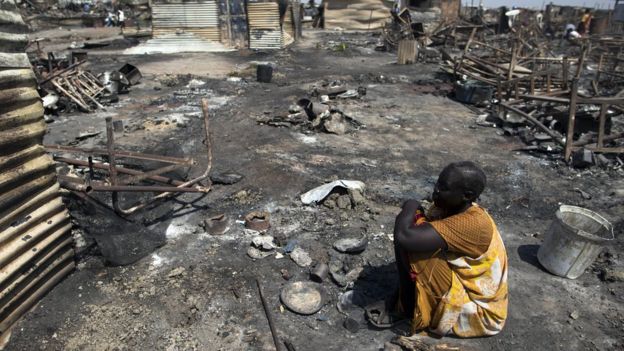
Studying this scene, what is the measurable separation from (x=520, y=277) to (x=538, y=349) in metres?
0.92

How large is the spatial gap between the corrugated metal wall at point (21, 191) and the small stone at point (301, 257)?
81.6 inches

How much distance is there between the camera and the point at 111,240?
12.3 ft

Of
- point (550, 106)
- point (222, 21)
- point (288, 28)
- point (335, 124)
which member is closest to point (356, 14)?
point (288, 28)

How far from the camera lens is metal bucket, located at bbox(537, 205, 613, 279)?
3.47 meters

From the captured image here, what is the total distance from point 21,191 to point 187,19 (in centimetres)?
1640

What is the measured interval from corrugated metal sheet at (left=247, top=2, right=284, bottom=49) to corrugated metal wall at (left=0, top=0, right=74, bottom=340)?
1570 centimetres

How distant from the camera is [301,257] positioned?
391 centimetres

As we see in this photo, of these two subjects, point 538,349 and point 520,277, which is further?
point 520,277

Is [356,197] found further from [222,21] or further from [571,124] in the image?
[222,21]

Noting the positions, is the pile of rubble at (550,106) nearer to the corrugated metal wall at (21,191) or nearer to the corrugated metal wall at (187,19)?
the corrugated metal wall at (21,191)

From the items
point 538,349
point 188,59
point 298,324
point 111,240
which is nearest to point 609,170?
point 538,349

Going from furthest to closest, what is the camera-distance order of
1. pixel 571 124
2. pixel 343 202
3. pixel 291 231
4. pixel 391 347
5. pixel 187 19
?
pixel 187 19
pixel 571 124
pixel 343 202
pixel 291 231
pixel 391 347

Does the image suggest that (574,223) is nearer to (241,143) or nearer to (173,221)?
(173,221)

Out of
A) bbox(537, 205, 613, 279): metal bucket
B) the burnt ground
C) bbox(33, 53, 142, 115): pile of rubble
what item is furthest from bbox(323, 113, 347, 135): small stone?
bbox(33, 53, 142, 115): pile of rubble
